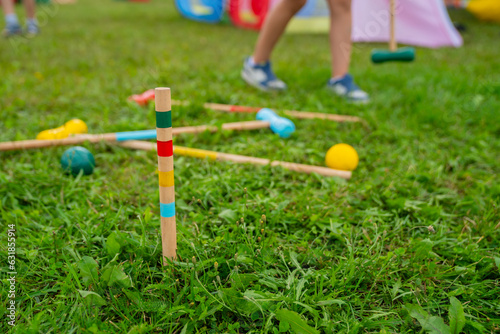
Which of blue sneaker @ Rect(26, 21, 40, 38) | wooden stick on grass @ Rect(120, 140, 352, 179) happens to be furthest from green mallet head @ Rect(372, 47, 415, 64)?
blue sneaker @ Rect(26, 21, 40, 38)

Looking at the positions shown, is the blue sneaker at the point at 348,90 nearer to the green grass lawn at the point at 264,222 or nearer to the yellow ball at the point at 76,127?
the green grass lawn at the point at 264,222

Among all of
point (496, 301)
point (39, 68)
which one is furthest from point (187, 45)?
point (496, 301)

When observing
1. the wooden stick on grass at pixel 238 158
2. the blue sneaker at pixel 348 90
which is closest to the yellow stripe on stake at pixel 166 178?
the wooden stick on grass at pixel 238 158

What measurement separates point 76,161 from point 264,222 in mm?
909

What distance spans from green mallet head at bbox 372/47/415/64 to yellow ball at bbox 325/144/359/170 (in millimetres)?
1113

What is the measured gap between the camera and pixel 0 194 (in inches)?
59.9

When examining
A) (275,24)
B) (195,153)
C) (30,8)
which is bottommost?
A: (195,153)

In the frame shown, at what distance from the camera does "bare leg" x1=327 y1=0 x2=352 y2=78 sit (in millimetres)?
2588

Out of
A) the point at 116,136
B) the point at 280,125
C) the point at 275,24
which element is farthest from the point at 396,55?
the point at 116,136

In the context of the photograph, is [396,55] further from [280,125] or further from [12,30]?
[12,30]

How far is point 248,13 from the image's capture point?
20.9ft

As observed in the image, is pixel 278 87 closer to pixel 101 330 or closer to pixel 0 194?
pixel 0 194

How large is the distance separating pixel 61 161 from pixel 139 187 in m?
0.38

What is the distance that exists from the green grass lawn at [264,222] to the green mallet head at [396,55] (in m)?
0.28
